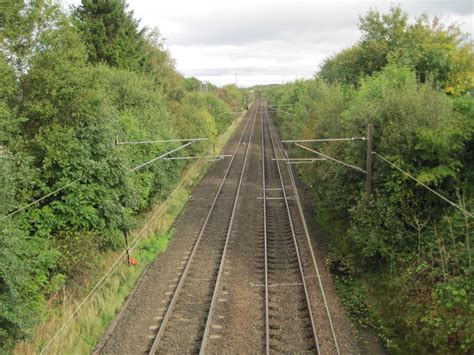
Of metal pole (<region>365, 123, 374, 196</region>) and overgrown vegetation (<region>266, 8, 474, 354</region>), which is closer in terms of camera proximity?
overgrown vegetation (<region>266, 8, 474, 354</region>)

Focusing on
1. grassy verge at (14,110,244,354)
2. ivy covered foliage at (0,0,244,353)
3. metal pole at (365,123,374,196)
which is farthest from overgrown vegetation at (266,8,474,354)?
ivy covered foliage at (0,0,244,353)

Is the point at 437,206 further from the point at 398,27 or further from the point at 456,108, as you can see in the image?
the point at 398,27

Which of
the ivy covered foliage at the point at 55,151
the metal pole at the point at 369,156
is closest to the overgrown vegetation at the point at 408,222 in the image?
the metal pole at the point at 369,156

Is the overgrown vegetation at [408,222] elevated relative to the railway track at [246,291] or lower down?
elevated

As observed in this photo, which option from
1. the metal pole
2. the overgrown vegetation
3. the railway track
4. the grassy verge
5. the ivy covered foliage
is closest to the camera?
the overgrown vegetation

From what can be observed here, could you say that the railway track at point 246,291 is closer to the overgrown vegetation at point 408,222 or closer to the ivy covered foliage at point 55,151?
the overgrown vegetation at point 408,222

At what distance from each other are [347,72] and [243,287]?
24.5 metres

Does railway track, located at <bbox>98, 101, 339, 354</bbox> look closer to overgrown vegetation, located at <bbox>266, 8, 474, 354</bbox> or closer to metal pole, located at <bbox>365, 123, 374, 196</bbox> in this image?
overgrown vegetation, located at <bbox>266, 8, 474, 354</bbox>

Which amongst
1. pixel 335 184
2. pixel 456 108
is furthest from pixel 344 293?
pixel 456 108

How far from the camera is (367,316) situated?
12625mm

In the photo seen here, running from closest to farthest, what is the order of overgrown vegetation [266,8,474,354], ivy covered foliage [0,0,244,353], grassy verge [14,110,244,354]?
1. overgrown vegetation [266,8,474,354]
2. grassy verge [14,110,244,354]
3. ivy covered foliage [0,0,244,353]

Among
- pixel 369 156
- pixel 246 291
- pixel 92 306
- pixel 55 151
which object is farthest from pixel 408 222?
pixel 55 151

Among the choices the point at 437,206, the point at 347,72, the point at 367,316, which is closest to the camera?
the point at 367,316

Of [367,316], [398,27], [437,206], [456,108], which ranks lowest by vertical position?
[367,316]
